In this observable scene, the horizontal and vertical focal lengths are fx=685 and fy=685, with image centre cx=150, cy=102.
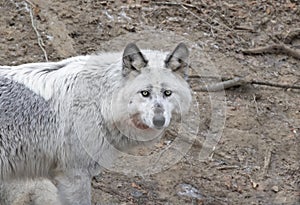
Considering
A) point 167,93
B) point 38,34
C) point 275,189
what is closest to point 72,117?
point 167,93

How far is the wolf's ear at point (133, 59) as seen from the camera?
571 cm

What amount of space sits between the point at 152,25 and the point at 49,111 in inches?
158

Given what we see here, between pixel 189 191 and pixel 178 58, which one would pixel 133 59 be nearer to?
pixel 178 58

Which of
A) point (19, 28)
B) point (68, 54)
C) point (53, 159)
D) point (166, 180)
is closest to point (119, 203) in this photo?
point (166, 180)

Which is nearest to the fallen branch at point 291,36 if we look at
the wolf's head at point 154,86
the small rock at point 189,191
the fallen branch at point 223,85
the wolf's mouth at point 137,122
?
the fallen branch at point 223,85

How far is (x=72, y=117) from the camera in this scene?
20.0ft

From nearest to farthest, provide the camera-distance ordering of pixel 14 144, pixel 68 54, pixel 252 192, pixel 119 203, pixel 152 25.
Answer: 1. pixel 14 144
2. pixel 119 203
3. pixel 252 192
4. pixel 68 54
5. pixel 152 25

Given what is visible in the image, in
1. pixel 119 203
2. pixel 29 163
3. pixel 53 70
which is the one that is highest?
pixel 53 70

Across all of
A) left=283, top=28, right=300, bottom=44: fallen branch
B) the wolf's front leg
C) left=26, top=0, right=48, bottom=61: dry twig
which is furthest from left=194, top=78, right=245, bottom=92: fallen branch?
the wolf's front leg

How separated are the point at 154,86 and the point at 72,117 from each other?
0.87 meters

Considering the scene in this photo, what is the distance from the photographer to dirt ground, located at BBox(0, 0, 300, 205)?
24.9ft

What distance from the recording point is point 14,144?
240 inches

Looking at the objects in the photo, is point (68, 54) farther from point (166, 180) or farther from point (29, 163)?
point (29, 163)

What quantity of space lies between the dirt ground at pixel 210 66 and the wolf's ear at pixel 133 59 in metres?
1.09
